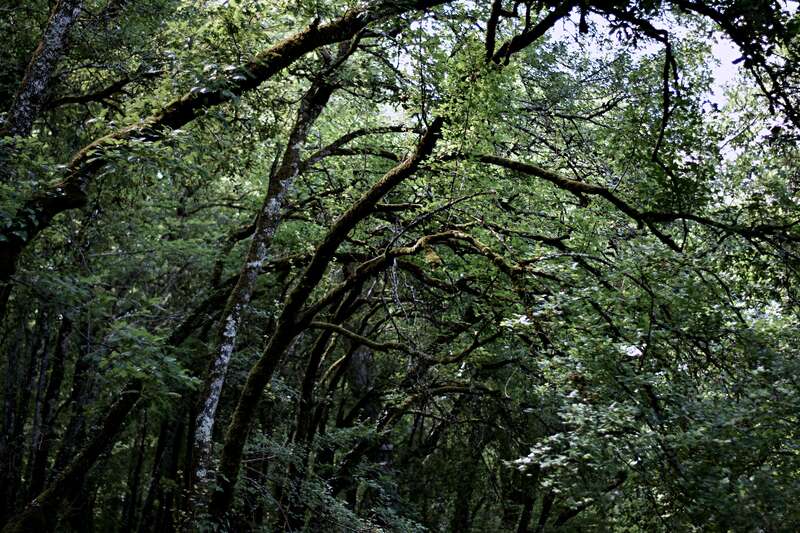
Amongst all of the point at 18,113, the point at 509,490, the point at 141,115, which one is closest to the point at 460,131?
the point at 141,115

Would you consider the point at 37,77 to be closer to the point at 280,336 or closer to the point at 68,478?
the point at 280,336

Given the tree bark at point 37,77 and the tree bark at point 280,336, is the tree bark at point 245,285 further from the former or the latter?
the tree bark at point 37,77

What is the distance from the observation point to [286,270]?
11742mm

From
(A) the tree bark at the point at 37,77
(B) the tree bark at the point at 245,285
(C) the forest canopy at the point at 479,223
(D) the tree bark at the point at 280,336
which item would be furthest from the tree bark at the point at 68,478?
(A) the tree bark at the point at 37,77

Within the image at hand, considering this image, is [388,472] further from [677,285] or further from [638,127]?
[638,127]

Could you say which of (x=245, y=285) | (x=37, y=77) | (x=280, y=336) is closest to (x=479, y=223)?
(x=280, y=336)

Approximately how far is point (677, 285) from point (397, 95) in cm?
363

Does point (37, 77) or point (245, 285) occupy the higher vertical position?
point (37, 77)

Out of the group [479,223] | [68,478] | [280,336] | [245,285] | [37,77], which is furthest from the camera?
[68,478]

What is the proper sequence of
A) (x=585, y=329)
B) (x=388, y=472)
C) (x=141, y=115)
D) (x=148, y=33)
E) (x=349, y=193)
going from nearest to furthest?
(x=585, y=329) → (x=141, y=115) → (x=148, y=33) → (x=349, y=193) → (x=388, y=472)

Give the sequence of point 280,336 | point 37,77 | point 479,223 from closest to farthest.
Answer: point 479,223, point 37,77, point 280,336

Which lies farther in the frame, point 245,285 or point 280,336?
point 245,285

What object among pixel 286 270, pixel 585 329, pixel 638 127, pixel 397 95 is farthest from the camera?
pixel 286 270

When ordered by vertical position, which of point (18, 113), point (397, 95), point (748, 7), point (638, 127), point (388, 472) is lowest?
point (388, 472)
